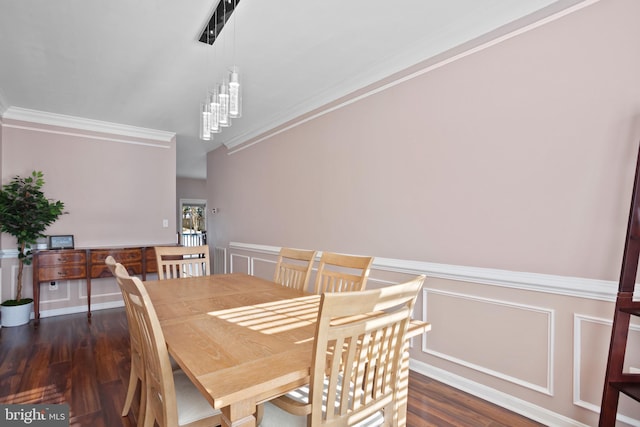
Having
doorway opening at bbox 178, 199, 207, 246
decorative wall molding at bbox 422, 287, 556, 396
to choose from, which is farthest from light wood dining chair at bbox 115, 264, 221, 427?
doorway opening at bbox 178, 199, 207, 246

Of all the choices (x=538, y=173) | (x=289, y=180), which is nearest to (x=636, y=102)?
(x=538, y=173)

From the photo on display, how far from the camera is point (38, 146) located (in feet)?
12.8

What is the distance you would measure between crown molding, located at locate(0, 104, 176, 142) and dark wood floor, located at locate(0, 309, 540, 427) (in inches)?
97.2

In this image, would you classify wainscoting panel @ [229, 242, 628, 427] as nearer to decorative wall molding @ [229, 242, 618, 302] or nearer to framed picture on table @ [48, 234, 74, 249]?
decorative wall molding @ [229, 242, 618, 302]

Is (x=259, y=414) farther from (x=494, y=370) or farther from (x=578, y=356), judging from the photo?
(x=578, y=356)

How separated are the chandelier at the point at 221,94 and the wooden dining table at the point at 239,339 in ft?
3.57

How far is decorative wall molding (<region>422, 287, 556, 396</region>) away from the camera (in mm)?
1752

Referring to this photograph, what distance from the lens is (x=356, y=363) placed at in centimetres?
100

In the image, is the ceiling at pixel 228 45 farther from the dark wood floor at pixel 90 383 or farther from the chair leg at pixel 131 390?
the dark wood floor at pixel 90 383

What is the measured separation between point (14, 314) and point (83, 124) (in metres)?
2.41

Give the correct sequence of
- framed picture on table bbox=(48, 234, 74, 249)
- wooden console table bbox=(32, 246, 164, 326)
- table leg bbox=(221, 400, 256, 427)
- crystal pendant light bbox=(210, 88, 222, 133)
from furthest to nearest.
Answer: framed picture on table bbox=(48, 234, 74, 249), wooden console table bbox=(32, 246, 164, 326), crystal pendant light bbox=(210, 88, 222, 133), table leg bbox=(221, 400, 256, 427)

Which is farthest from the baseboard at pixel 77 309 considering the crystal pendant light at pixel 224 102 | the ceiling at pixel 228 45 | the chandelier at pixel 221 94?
the crystal pendant light at pixel 224 102

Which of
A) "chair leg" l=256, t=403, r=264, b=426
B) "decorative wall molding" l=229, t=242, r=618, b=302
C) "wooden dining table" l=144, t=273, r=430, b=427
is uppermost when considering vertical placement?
"decorative wall molding" l=229, t=242, r=618, b=302

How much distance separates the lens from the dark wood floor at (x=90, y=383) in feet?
5.98
